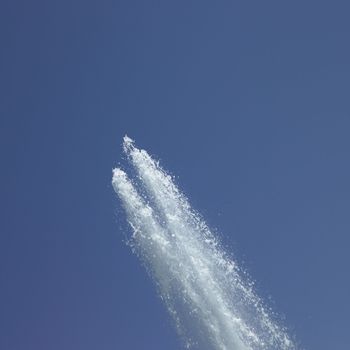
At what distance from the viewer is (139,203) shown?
2704 inches

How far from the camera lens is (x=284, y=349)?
63719 millimetres

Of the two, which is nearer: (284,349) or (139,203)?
(284,349)

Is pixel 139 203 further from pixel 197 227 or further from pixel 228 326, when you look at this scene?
pixel 228 326

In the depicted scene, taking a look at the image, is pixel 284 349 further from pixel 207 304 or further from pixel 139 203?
pixel 139 203

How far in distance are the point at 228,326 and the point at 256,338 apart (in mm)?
1972

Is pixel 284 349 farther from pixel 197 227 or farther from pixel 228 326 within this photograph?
pixel 197 227

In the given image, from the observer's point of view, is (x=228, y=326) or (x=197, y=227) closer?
(x=228, y=326)

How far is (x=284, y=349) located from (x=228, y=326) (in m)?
3.97

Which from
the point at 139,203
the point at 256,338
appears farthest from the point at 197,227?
the point at 256,338

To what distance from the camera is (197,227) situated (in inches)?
2689

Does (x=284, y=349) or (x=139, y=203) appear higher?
(x=139, y=203)

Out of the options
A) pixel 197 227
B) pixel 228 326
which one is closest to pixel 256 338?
pixel 228 326

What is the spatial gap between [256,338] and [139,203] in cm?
1260

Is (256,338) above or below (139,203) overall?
below
